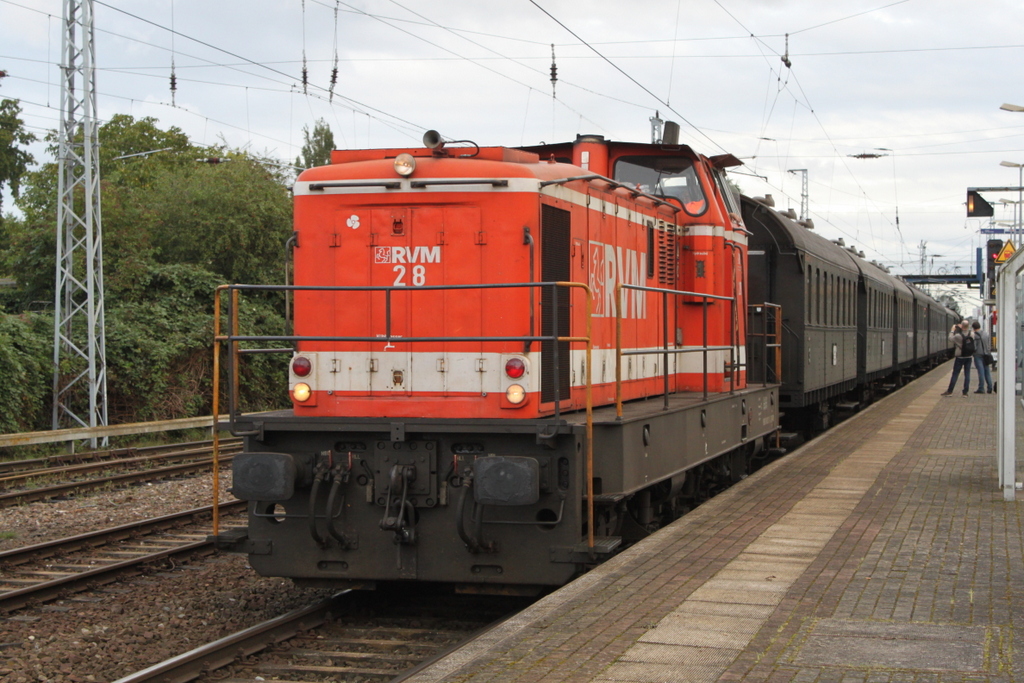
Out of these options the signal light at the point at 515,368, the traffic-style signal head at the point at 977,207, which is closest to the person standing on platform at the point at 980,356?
the traffic-style signal head at the point at 977,207

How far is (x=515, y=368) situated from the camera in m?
6.65

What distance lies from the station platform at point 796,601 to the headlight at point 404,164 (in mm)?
2903

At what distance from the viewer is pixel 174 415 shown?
66.1 ft

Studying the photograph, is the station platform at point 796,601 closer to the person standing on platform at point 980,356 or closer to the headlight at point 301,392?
the headlight at point 301,392

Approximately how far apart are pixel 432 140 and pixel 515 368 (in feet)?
5.50

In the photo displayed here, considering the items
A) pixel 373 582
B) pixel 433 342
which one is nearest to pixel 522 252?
pixel 433 342

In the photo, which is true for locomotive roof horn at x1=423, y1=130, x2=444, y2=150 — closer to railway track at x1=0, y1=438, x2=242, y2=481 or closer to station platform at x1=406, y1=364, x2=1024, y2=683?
station platform at x1=406, y1=364, x2=1024, y2=683

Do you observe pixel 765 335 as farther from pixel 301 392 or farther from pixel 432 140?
pixel 301 392

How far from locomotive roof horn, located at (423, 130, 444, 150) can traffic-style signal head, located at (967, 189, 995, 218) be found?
15.7m

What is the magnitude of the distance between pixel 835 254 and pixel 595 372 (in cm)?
1179

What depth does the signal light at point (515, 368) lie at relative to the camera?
6645mm

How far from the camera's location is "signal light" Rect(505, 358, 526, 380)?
6645 mm

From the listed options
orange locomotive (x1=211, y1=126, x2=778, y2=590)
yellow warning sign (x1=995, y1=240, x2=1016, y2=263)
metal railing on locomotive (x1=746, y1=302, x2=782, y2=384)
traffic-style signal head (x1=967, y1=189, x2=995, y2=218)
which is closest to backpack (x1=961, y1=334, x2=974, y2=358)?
yellow warning sign (x1=995, y1=240, x2=1016, y2=263)

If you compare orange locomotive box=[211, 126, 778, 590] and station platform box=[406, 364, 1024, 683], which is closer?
station platform box=[406, 364, 1024, 683]
